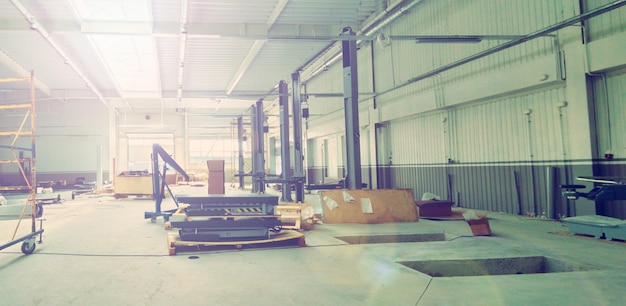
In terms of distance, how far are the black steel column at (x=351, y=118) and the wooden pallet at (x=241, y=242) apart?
3.12 m

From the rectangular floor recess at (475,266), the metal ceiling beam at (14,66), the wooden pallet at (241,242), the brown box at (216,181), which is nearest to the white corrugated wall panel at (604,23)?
the rectangular floor recess at (475,266)

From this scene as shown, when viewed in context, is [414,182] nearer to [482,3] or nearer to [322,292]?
[482,3]

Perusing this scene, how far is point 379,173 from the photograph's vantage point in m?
14.4

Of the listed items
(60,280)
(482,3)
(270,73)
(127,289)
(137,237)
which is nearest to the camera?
(127,289)

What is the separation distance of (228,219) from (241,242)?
83 centimetres

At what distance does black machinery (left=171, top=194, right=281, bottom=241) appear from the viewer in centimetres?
574

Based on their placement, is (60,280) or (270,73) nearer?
(60,280)

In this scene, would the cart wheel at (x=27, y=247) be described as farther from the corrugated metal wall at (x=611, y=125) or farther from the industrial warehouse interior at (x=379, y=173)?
the corrugated metal wall at (x=611, y=125)

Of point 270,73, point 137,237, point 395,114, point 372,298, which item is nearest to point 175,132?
point 270,73

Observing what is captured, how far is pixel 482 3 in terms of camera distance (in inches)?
367

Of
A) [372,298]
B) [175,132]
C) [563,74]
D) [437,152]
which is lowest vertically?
[372,298]

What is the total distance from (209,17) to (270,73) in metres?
7.68

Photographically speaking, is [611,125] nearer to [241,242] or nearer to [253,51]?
[241,242]

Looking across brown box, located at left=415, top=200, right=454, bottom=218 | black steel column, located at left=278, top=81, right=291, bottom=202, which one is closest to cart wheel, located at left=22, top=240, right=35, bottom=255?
brown box, located at left=415, top=200, right=454, bottom=218
